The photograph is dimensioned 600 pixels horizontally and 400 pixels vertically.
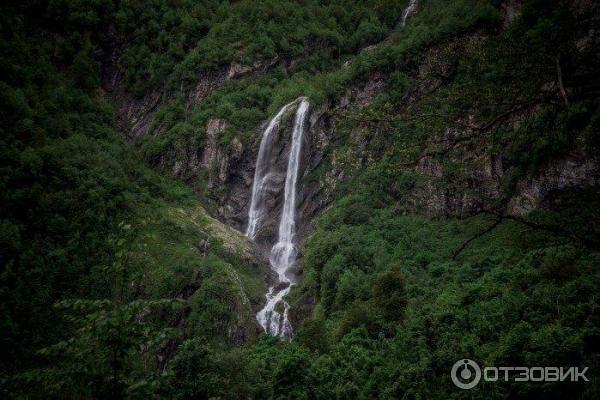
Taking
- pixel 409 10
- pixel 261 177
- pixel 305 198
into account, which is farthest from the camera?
pixel 409 10

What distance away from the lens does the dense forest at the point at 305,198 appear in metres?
5.54

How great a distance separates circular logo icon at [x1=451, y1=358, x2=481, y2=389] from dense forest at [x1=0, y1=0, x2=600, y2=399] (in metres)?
0.41

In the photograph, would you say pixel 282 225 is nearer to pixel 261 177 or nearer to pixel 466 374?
pixel 261 177

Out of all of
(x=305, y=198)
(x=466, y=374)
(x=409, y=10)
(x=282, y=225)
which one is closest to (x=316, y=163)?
(x=305, y=198)

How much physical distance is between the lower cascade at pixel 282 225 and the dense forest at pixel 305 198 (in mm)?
781

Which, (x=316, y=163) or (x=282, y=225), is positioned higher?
(x=316, y=163)

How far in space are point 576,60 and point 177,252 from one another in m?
25.1

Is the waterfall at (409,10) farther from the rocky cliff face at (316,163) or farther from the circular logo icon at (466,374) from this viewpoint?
the circular logo icon at (466,374)

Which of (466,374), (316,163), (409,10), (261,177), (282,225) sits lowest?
(466,374)

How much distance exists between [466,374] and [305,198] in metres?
23.8

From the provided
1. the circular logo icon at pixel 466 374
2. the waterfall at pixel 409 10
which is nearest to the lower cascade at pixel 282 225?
the circular logo icon at pixel 466 374

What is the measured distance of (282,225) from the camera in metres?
32.5

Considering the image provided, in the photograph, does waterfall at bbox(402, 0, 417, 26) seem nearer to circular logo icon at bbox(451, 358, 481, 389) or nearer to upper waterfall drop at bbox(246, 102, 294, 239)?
Answer: upper waterfall drop at bbox(246, 102, 294, 239)

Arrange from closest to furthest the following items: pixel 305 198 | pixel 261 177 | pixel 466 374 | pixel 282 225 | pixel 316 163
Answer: pixel 466 374 → pixel 282 225 → pixel 305 198 → pixel 316 163 → pixel 261 177
